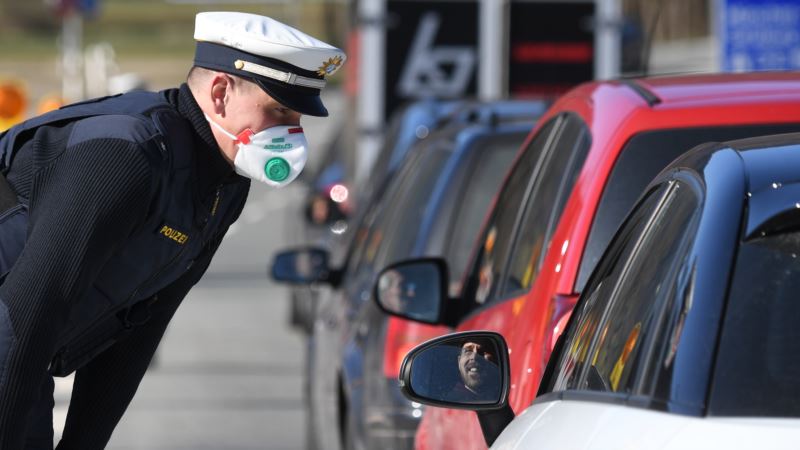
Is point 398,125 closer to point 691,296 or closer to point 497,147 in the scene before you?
point 497,147

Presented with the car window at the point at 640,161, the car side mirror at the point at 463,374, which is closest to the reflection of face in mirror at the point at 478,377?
the car side mirror at the point at 463,374

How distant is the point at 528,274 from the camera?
423cm

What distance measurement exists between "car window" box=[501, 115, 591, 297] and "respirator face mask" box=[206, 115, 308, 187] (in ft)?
2.06

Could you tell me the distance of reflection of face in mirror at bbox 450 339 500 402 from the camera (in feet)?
10.9

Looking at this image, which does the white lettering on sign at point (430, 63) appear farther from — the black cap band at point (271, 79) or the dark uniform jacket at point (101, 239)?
the black cap band at point (271, 79)

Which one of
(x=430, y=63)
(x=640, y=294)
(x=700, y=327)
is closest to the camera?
(x=700, y=327)

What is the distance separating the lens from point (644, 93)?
4.20m

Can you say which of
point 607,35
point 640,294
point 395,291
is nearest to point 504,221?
point 395,291

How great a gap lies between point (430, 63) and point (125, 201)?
11587 mm

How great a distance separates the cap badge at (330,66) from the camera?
383cm

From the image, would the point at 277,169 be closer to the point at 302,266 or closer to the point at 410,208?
the point at 410,208

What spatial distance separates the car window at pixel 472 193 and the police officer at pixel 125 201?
7.20ft

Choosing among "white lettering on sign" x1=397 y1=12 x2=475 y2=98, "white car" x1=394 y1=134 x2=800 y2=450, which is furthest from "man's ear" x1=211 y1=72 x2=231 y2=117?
"white lettering on sign" x1=397 y1=12 x2=475 y2=98

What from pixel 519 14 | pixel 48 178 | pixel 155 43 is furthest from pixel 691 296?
pixel 155 43
